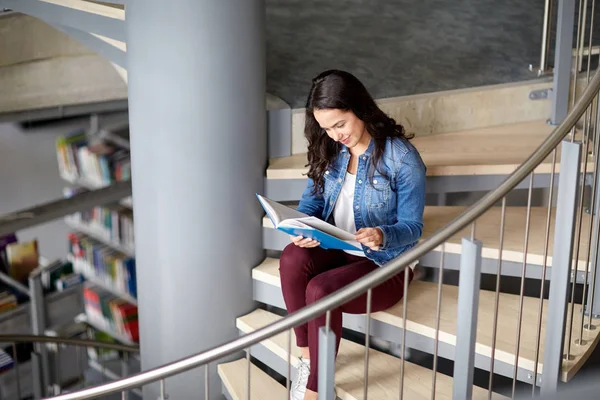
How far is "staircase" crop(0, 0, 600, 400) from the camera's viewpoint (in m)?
2.27

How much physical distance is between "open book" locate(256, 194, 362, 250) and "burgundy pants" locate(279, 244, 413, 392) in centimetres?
14

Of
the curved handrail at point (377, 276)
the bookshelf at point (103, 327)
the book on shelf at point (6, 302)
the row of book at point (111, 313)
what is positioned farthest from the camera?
the bookshelf at point (103, 327)

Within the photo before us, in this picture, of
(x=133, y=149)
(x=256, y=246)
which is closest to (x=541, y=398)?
(x=256, y=246)

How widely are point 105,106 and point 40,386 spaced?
2.33 meters

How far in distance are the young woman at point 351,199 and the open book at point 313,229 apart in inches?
2.2

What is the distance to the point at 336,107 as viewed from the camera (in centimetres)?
260

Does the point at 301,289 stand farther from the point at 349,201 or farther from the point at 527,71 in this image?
the point at 527,71

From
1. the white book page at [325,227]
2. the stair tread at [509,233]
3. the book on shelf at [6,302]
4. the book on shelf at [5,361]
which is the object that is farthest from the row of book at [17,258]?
the white book page at [325,227]

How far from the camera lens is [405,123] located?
3.67 m

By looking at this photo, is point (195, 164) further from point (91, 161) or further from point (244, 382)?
point (91, 161)

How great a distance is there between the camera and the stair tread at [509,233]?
9.35 feet

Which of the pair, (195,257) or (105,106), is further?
(105,106)

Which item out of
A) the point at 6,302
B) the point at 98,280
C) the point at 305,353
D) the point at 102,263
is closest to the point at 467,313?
the point at 305,353

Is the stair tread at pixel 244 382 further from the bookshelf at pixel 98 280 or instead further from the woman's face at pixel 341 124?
the bookshelf at pixel 98 280
